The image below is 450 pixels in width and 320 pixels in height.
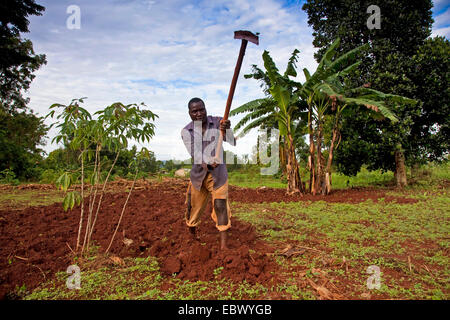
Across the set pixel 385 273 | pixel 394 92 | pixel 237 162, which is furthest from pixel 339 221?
pixel 237 162

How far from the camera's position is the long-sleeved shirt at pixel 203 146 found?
11.3 feet

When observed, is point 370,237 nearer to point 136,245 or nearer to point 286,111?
point 136,245

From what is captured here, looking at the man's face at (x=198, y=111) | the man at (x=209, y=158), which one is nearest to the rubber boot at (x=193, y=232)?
the man at (x=209, y=158)

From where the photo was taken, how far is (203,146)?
3553 millimetres

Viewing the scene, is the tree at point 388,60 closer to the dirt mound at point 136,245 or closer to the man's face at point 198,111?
the dirt mound at point 136,245

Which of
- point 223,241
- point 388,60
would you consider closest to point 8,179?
point 223,241

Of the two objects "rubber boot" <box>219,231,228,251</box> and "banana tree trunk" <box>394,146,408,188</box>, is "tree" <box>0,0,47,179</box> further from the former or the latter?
"banana tree trunk" <box>394,146,408,188</box>

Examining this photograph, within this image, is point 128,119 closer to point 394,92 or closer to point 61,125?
point 61,125

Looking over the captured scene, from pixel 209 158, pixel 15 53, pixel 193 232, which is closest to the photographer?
pixel 209 158

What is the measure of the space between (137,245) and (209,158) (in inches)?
55.3

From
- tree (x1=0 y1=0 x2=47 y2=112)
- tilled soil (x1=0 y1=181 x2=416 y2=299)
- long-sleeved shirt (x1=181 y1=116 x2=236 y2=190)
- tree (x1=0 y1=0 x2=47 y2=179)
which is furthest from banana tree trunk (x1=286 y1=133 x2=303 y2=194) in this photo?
tree (x1=0 y1=0 x2=47 y2=112)

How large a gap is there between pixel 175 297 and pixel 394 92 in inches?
383

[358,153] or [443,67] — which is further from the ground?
[443,67]

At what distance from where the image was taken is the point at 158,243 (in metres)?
3.68
